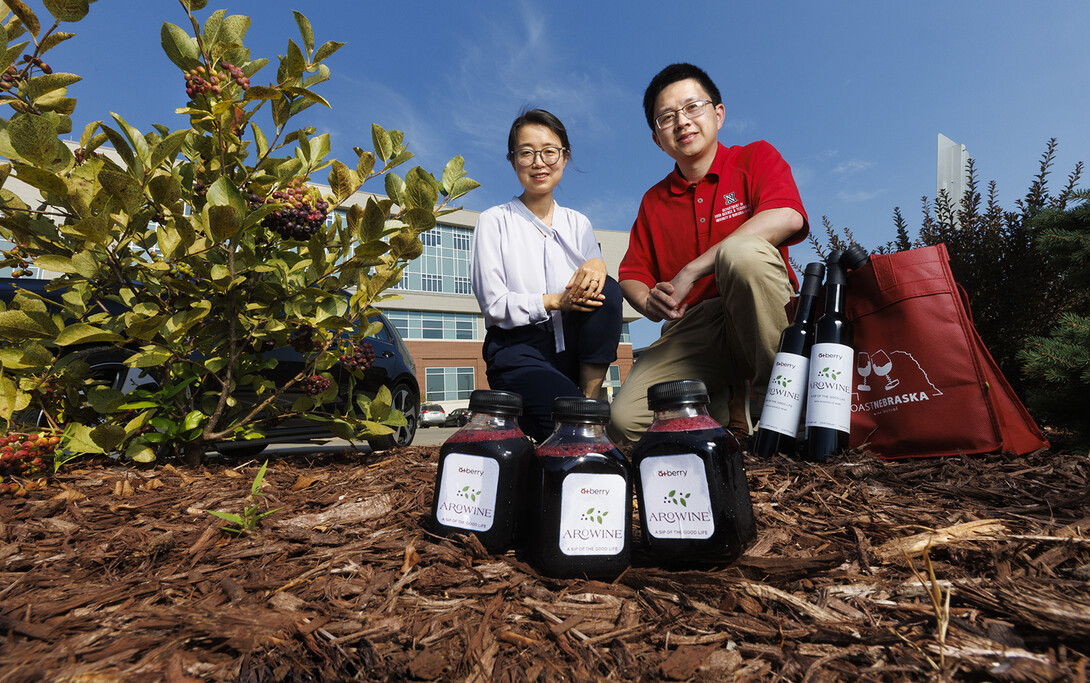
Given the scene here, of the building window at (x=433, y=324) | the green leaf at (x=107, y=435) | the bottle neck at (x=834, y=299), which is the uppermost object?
the building window at (x=433, y=324)

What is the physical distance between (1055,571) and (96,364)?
12.3ft

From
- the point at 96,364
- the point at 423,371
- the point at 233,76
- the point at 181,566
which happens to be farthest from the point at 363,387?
the point at 423,371

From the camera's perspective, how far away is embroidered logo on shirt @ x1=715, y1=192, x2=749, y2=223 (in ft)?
8.45

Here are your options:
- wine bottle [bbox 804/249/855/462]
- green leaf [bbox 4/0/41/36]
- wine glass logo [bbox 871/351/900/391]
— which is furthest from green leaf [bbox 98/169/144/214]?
wine glass logo [bbox 871/351/900/391]

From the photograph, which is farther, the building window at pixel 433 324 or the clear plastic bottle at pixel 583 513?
the building window at pixel 433 324

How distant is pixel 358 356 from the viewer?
2152mm

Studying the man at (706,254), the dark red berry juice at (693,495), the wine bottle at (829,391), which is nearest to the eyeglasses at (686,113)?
the man at (706,254)

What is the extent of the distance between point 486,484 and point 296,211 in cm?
128

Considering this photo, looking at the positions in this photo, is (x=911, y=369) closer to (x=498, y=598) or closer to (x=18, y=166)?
(x=498, y=598)

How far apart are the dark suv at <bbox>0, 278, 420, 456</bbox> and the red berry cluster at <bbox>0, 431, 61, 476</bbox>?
283 mm

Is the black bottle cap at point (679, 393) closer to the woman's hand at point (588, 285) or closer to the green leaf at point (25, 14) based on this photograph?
the woman's hand at point (588, 285)

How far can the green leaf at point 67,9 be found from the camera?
151 centimetres

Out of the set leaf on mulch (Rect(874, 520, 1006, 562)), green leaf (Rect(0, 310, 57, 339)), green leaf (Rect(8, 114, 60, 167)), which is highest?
green leaf (Rect(8, 114, 60, 167))

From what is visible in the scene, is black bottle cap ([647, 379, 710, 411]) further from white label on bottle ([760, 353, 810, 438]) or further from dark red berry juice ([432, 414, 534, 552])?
white label on bottle ([760, 353, 810, 438])
